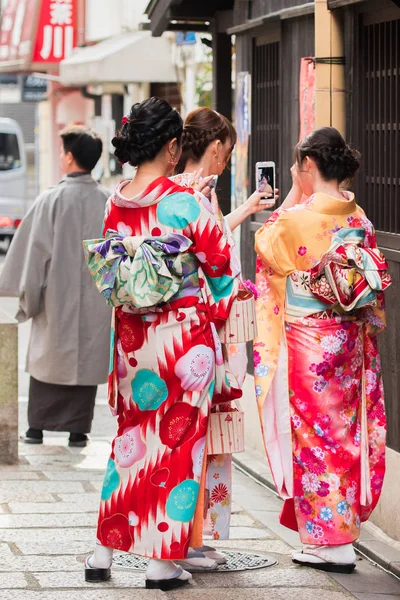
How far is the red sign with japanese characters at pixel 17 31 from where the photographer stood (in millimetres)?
25883

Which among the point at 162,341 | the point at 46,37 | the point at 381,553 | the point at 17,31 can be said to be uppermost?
the point at 17,31

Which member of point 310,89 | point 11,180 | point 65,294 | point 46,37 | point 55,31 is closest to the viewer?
point 310,89

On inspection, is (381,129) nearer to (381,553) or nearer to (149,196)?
(149,196)

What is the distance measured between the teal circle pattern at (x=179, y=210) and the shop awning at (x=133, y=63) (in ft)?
45.4

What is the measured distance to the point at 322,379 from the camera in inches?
217

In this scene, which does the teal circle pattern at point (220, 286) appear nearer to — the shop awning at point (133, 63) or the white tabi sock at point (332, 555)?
the white tabi sock at point (332, 555)

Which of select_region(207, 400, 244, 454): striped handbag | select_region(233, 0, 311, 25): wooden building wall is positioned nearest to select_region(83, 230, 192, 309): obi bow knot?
select_region(207, 400, 244, 454): striped handbag

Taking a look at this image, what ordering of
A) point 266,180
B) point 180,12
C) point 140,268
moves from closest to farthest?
point 140,268 → point 266,180 → point 180,12

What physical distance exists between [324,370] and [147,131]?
125cm

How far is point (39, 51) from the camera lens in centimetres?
2545

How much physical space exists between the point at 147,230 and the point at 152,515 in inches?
42.4

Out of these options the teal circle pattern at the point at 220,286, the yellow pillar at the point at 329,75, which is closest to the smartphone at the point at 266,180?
the teal circle pattern at the point at 220,286

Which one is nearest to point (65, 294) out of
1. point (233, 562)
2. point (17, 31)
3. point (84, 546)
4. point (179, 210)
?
point (84, 546)

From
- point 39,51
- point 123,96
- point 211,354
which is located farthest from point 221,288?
point 39,51
